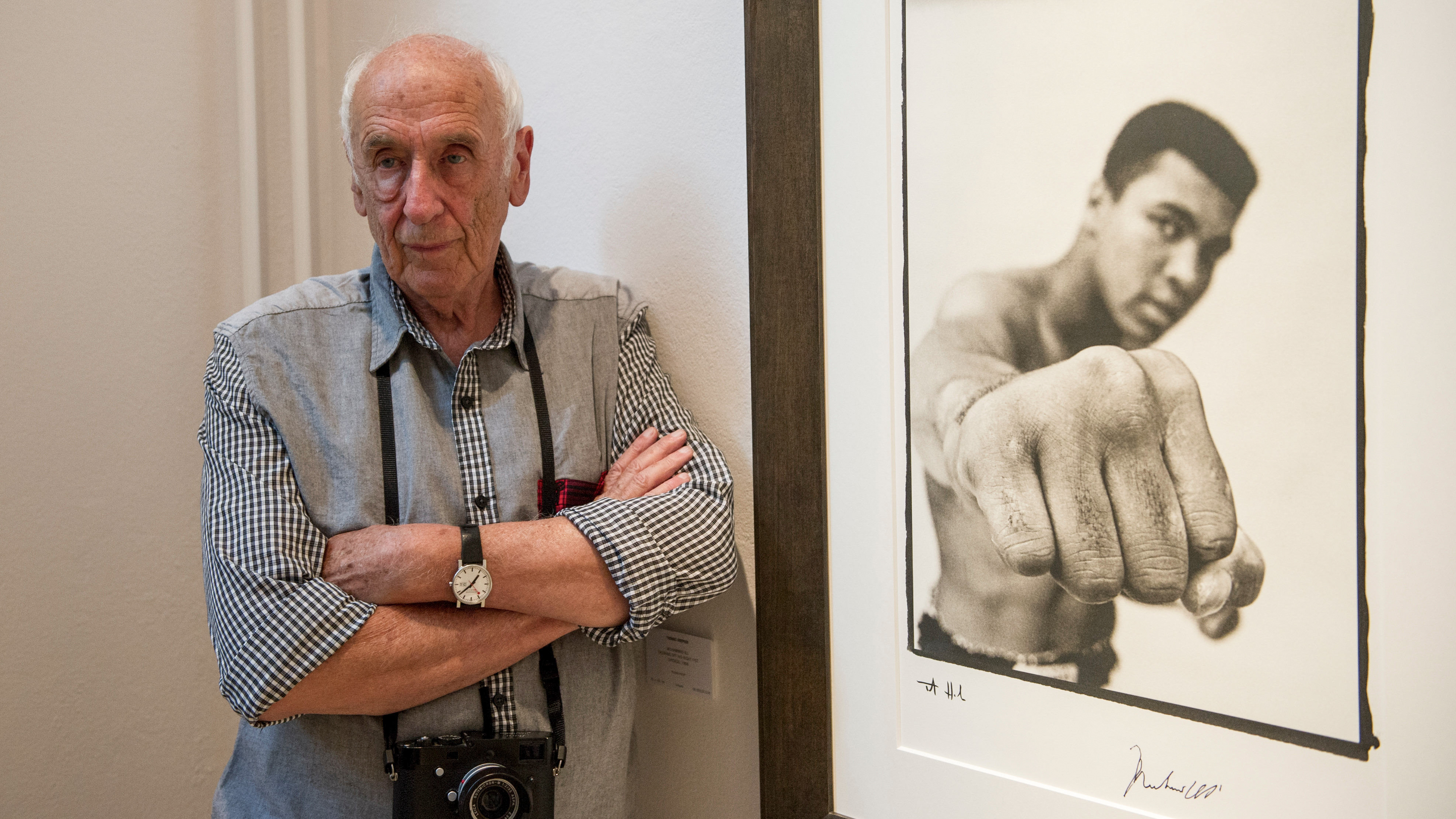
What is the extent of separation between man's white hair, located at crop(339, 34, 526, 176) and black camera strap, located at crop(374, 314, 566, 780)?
0.25 m

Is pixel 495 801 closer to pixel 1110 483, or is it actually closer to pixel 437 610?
pixel 437 610

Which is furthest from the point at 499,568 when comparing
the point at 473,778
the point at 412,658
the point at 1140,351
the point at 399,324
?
the point at 1140,351

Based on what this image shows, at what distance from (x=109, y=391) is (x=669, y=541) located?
1146 mm

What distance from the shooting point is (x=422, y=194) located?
1.13 meters

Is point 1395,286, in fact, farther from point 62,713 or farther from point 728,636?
point 62,713

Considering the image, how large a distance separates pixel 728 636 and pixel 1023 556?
512 millimetres

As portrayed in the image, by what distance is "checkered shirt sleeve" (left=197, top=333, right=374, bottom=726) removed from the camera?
3.25 feet

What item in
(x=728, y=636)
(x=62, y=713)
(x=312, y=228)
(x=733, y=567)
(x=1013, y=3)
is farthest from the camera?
(x=312, y=228)

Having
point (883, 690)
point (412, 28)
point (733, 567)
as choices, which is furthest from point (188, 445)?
point (883, 690)

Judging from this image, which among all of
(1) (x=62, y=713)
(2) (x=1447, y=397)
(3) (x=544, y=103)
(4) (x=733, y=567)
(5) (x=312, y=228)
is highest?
(3) (x=544, y=103)

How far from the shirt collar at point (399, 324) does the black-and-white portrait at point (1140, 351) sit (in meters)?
0.54

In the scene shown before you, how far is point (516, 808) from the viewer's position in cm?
108

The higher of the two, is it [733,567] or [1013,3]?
[1013,3]
